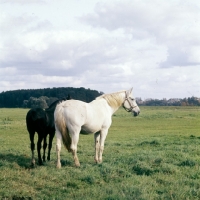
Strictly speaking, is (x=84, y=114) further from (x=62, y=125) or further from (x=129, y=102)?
(x=129, y=102)

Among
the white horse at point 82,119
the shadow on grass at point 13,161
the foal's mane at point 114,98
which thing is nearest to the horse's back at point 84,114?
the white horse at point 82,119

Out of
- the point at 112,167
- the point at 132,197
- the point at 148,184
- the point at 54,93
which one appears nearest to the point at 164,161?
the point at 112,167

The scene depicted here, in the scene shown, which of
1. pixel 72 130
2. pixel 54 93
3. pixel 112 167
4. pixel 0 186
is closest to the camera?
pixel 0 186

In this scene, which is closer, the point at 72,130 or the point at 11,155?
the point at 72,130

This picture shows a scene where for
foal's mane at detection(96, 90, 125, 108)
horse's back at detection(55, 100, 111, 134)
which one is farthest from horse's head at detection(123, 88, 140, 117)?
horse's back at detection(55, 100, 111, 134)

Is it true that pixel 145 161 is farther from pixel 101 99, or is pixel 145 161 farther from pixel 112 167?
pixel 101 99

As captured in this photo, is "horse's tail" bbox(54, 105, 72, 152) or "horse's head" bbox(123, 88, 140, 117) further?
"horse's head" bbox(123, 88, 140, 117)

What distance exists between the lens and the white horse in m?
9.27

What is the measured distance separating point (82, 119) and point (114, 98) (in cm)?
211

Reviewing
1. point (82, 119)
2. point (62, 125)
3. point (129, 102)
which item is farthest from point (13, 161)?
point (129, 102)

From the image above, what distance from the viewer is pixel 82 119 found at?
30.8 ft

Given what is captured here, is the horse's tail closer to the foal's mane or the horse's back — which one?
the horse's back

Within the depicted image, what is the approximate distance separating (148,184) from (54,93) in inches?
3799

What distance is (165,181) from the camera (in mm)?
7234
